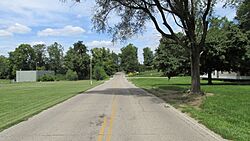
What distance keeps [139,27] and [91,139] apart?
23259 mm

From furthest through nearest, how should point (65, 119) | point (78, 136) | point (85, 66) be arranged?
point (85, 66) → point (65, 119) → point (78, 136)

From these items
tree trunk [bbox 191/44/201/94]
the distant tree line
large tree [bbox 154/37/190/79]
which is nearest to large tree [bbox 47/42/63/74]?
the distant tree line

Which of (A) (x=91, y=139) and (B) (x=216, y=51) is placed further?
(B) (x=216, y=51)

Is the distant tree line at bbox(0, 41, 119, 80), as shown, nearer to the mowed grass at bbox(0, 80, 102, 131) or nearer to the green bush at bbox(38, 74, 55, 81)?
the green bush at bbox(38, 74, 55, 81)

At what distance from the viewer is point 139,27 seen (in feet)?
106

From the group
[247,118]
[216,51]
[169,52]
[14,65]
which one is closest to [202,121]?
[247,118]

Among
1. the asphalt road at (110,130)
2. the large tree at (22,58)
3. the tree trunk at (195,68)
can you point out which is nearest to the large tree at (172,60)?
the tree trunk at (195,68)

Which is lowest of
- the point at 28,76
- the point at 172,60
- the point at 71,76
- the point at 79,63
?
the point at 71,76

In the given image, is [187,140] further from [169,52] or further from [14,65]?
[14,65]

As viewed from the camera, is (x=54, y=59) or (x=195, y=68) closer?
(x=195, y=68)

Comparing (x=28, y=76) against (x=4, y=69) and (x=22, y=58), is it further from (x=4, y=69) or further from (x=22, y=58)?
(x=4, y=69)

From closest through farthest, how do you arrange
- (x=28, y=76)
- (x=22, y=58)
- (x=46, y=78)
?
(x=46, y=78) < (x=28, y=76) < (x=22, y=58)

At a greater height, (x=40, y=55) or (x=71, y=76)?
(x=40, y=55)

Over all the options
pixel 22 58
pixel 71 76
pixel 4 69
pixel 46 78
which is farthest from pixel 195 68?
pixel 4 69
